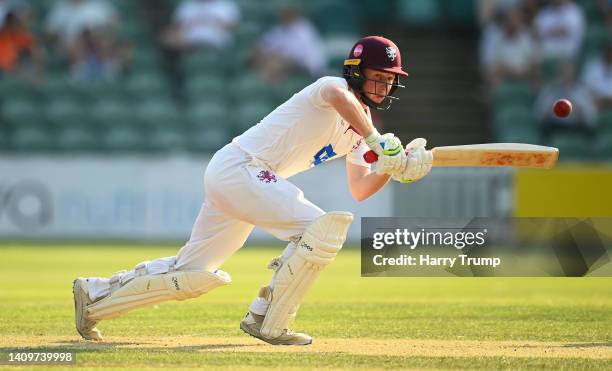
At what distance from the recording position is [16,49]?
16.5 meters

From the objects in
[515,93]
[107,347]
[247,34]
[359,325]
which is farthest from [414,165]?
[247,34]

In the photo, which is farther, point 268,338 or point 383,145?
point 268,338

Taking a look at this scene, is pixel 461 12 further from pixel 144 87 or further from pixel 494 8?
pixel 144 87

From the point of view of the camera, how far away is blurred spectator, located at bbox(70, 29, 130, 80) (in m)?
16.5

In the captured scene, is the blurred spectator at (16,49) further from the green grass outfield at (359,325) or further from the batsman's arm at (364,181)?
the batsman's arm at (364,181)

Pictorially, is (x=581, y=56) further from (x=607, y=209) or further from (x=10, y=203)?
(x=10, y=203)

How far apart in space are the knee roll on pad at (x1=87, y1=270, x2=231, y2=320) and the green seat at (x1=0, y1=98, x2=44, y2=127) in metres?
10.4

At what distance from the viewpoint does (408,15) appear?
60.6 ft

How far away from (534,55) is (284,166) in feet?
36.5

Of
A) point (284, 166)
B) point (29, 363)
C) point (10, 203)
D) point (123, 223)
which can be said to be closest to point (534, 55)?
point (123, 223)

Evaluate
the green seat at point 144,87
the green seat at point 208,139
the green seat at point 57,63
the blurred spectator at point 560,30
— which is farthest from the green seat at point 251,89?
the blurred spectator at point 560,30

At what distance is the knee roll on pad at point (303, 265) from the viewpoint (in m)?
5.82

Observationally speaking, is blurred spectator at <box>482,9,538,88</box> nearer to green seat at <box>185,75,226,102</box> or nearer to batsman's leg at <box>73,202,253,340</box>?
green seat at <box>185,75,226,102</box>

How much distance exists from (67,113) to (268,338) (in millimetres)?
10747
